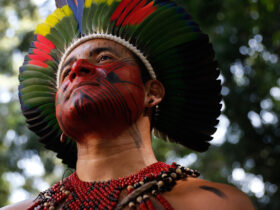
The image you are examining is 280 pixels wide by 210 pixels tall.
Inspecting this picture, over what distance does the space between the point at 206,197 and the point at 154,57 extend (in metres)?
1.21

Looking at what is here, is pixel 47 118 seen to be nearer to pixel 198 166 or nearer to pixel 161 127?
pixel 161 127

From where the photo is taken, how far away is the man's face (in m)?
2.76

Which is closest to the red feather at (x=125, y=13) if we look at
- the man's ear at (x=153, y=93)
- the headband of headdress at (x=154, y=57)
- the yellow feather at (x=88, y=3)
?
the headband of headdress at (x=154, y=57)

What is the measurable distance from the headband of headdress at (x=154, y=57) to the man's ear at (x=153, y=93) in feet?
0.25

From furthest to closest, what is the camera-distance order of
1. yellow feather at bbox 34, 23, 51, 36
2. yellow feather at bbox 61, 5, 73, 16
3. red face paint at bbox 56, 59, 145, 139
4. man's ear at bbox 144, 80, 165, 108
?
yellow feather at bbox 34, 23, 51, 36 < yellow feather at bbox 61, 5, 73, 16 < man's ear at bbox 144, 80, 165, 108 < red face paint at bbox 56, 59, 145, 139

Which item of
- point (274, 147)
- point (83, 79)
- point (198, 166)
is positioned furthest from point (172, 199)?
point (198, 166)

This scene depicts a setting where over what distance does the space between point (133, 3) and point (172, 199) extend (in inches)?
61.1

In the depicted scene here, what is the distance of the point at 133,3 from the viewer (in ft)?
10.6

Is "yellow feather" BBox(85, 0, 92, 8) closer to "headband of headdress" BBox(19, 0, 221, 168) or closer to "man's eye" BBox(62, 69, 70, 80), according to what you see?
"headband of headdress" BBox(19, 0, 221, 168)

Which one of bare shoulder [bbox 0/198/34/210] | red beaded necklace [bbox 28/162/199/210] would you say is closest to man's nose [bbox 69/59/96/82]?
red beaded necklace [bbox 28/162/199/210]

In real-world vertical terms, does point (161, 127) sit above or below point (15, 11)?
below

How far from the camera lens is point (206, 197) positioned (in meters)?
2.54

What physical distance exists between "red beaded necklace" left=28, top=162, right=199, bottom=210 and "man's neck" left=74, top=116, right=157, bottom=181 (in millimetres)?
77

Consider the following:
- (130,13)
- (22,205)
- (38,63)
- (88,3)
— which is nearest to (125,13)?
(130,13)
